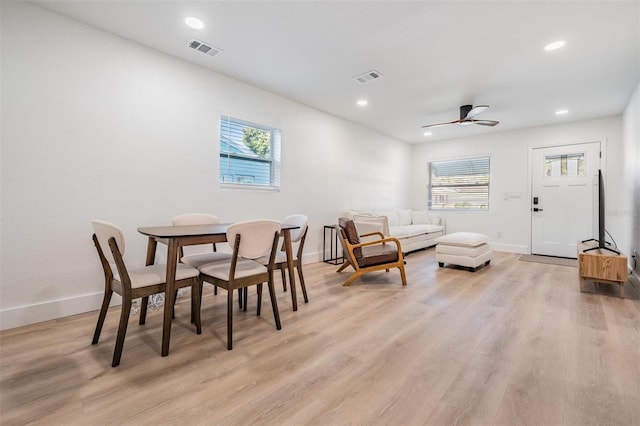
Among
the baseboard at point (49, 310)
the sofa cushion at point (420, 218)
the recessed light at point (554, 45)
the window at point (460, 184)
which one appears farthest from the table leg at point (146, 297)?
the window at point (460, 184)

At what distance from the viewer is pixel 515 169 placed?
6152mm

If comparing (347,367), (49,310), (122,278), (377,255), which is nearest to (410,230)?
(377,255)

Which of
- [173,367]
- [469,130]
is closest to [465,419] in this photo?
[173,367]

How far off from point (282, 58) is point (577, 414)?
3.69 meters

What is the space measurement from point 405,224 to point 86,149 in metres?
6.00

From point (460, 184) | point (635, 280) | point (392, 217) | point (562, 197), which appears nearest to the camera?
point (635, 280)

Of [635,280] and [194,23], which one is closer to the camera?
[194,23]

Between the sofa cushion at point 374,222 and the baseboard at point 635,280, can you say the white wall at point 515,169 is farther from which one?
the sofa cushion at point 374,222

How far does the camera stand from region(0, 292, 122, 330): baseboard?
234cm

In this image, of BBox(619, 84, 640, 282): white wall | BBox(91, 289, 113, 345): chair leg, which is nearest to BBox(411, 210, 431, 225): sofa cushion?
BBox(619, 84, 640, 282): white wall

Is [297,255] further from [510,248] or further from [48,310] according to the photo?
[510,248]

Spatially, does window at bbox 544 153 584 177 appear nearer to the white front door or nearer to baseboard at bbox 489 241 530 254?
the white front door

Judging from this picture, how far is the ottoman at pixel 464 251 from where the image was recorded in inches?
170

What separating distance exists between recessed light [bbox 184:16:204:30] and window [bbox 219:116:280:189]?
1.14 metres
